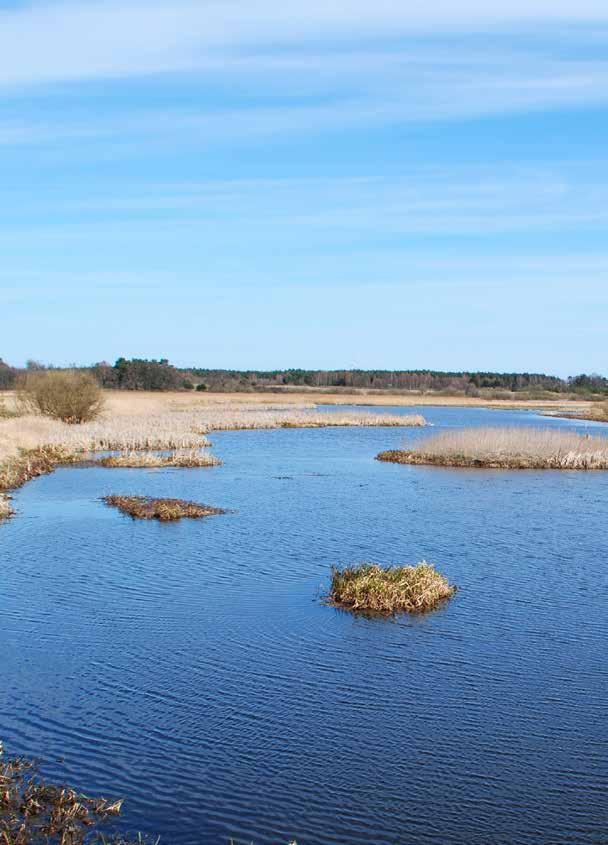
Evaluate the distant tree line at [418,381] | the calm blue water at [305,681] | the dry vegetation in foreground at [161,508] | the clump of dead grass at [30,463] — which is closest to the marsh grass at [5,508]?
the calm blue water at [305,681]

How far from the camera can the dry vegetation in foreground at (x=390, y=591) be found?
1341cm

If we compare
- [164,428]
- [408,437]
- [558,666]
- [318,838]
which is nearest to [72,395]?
[164,428]

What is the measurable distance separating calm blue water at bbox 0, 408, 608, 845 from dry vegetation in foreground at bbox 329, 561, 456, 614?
0.33 meters

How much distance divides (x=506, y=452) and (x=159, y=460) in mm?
13277

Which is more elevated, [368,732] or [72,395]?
[72,395]

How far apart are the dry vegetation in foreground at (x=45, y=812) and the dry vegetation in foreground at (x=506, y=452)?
28922mm

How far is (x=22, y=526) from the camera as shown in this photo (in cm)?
1988

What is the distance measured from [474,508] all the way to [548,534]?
4045 millimetres

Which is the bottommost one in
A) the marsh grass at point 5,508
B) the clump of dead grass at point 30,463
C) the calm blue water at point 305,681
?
the calm blue water at point 305,681

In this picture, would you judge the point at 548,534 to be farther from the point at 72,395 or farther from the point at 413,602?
the point at 72,395

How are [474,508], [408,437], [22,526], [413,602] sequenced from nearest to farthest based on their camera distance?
1. [413,602]
2. [22,526]
3. [474,508]
4. [408,437]

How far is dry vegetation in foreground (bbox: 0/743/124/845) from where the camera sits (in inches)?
259

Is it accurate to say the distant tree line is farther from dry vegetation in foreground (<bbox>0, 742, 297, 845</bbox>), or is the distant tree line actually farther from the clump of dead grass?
dry vegetation in foreground (<bbox>0, 742, 297, 845</bbox>)

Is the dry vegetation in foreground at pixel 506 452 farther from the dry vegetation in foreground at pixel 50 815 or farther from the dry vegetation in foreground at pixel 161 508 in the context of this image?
the dry vegetation in foreground at pixel 50 815
